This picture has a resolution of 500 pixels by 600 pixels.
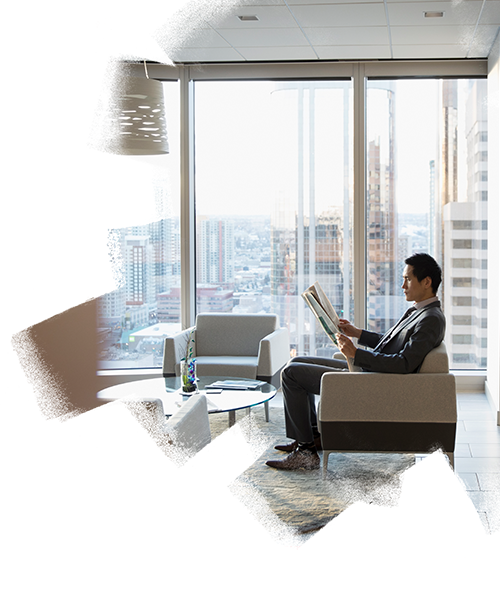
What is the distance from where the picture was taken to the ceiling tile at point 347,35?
15.8ft

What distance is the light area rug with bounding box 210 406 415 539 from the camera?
Result: 2.85 metres

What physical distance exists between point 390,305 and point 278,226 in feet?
4.31

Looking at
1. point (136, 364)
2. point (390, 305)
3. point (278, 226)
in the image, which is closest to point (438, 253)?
point (390, 305)

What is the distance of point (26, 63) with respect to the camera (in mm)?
347

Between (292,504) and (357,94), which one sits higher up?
(357,94)

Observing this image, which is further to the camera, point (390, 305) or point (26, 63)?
point (390, 305)

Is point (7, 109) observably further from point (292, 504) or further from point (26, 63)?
point (292, 504)

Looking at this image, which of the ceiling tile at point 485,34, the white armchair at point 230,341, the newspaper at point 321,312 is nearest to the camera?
the newspaper at point 321,312

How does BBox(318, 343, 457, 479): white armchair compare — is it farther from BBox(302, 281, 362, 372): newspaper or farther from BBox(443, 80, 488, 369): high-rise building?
BBox(443, 80, 488, 369): high-rise building

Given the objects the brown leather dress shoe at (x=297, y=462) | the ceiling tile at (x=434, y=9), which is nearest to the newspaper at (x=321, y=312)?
the brown leather dress shoe at (x=297, y=462)

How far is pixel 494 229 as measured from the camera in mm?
5250

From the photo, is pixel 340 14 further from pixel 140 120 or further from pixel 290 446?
pixel 290 446

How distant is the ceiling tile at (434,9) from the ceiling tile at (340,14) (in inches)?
3.8

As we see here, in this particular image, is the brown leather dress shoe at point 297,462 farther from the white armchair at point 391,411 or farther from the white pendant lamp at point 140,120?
the white pendant lamp at point 140,120
